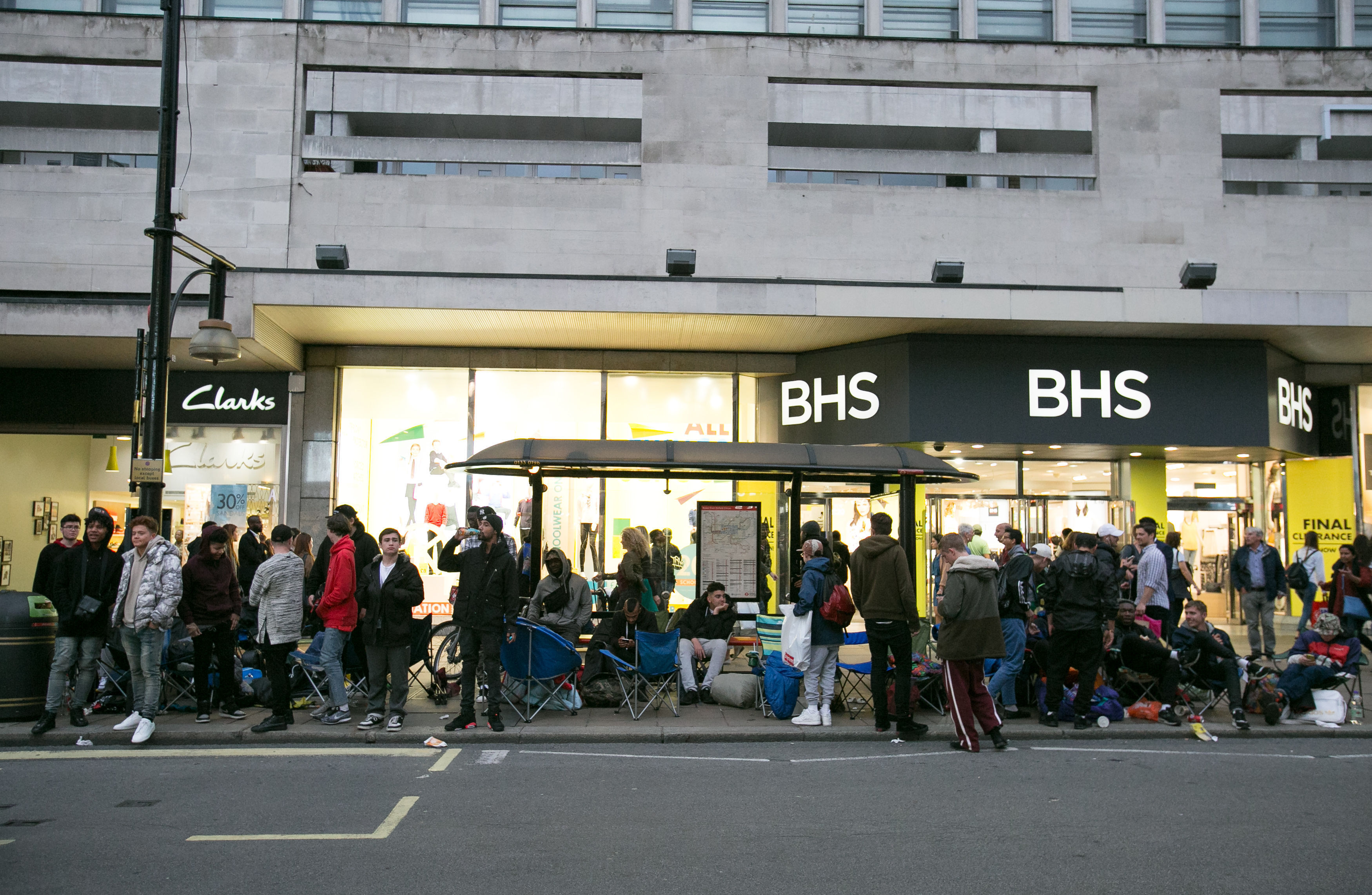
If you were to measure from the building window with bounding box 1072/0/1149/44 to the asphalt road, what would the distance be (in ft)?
42.3

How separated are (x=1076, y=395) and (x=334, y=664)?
1179 centimetres

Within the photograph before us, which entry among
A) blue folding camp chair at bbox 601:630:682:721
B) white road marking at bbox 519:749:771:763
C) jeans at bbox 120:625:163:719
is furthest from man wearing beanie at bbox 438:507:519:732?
jeans at bbox 120:625:163:719

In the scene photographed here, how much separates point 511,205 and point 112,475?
8.75 metres

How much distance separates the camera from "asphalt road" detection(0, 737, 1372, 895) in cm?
498

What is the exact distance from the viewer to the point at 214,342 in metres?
10.1

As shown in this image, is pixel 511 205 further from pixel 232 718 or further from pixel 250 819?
pixel 250 819

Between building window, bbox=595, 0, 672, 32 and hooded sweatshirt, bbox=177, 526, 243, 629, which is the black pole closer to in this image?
hooded sweatshirt, bbox=177, 526, 243, 629

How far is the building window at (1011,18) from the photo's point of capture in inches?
667

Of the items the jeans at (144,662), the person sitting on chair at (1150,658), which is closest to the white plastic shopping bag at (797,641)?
the person sitting on chair at (1150,658)

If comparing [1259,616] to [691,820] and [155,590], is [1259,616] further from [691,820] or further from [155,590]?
[155,590]

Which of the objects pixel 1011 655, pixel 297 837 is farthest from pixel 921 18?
pixel 297 837

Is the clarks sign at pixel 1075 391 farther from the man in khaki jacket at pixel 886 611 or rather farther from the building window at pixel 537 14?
the building window at pixel 537 14

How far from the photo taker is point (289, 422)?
54.7ft

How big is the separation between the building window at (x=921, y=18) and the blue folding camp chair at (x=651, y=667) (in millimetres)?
11996
